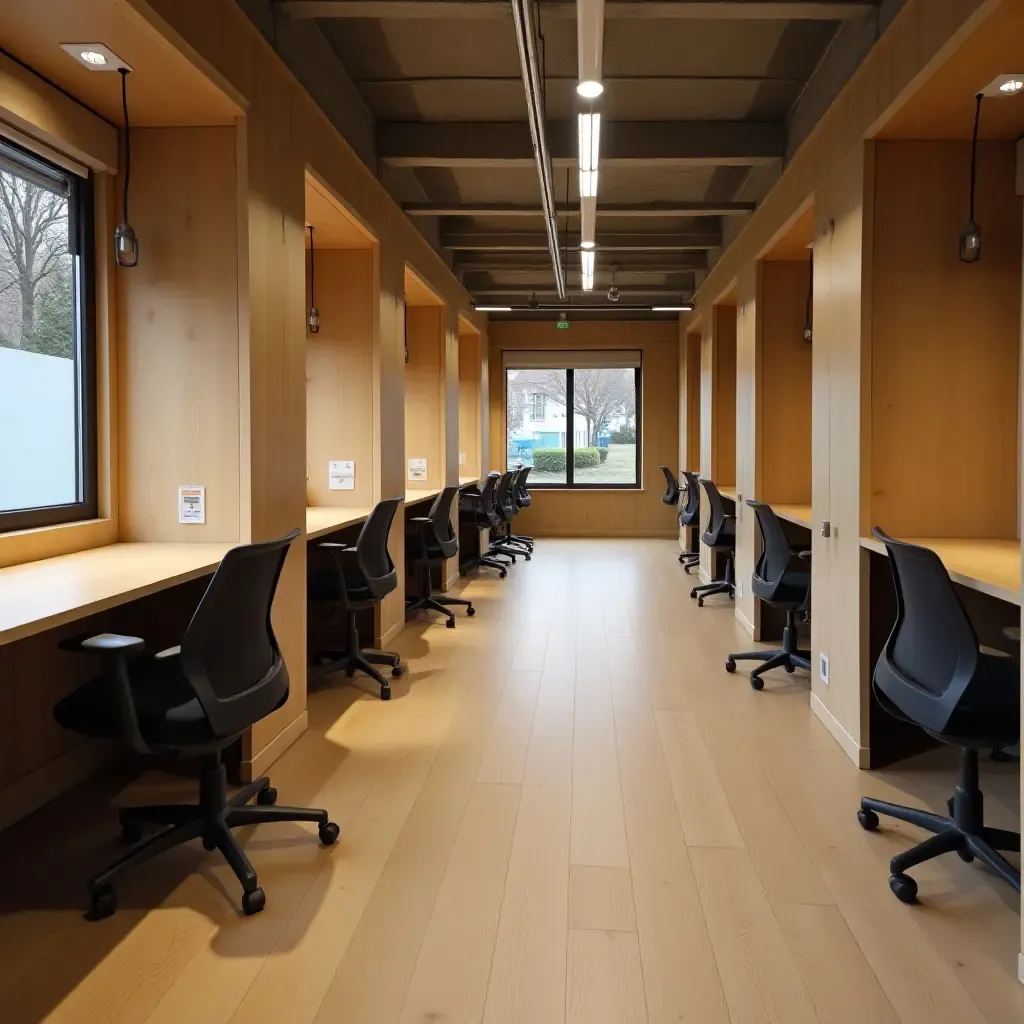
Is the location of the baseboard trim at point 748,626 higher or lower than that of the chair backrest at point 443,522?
lower

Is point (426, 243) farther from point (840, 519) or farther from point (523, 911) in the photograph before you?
point (523, 911)

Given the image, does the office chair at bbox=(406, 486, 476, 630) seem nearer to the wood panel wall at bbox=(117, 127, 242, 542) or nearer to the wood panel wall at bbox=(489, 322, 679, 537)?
the wood panel wall at bbox=(117, 127, 242, 542)

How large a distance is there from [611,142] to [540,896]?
432cm

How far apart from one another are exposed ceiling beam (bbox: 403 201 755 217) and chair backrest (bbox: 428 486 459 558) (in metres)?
1.93

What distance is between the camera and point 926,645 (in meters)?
2.48

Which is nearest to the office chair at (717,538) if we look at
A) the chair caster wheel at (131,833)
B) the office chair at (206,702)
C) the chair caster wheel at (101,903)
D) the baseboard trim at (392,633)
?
the baseboard trim at (392,633)

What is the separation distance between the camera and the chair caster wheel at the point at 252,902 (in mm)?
2291

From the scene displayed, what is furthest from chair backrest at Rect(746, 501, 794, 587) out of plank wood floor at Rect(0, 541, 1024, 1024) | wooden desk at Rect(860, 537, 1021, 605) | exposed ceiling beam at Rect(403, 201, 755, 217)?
exposed ceiling beam at Rect(403, 201, 755, 217)

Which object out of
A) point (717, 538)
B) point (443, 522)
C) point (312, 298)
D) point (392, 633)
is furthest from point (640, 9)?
point (717, 538)

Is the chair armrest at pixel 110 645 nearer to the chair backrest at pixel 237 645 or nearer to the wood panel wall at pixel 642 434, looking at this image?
the chair backrest at pixel 237 645

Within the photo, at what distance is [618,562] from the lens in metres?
9.37

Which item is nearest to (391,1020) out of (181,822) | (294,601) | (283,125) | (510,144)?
(181,822)

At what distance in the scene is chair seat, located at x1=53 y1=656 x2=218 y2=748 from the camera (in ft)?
7.34

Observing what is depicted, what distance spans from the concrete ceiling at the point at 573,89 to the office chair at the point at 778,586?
7.07 feet
